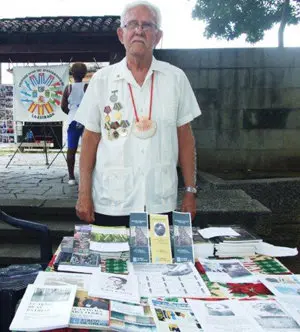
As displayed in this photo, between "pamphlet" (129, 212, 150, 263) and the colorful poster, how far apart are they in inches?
241

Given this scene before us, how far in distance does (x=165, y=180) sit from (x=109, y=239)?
48 cm

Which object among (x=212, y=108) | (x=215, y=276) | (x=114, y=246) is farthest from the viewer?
(x=212, y=108)

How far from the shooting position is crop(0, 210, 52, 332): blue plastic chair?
5.60ft

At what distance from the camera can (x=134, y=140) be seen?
2078 mm

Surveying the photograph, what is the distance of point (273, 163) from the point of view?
283 inches

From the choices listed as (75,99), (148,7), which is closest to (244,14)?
(75,99)

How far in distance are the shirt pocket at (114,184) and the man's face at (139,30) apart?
0.65 meters

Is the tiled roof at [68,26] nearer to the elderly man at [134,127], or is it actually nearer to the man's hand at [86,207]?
the elderly man at [134,127]

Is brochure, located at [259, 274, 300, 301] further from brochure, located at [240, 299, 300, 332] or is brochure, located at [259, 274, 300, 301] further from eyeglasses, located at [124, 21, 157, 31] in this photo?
eyeglasses, located at [124, 21, 157, 31]

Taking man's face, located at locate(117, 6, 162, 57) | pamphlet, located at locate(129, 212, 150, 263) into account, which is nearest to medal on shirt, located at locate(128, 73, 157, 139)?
man's face, located at locate(117, 6, 162, 57)

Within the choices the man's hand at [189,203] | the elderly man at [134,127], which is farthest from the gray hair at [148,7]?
the man's hand at [189,203]

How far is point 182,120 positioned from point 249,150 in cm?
524

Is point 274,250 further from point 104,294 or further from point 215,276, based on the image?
point 104,294

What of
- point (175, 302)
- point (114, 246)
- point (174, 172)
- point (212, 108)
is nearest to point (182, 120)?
point (174, 172)
